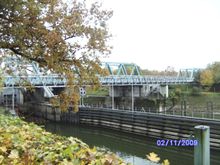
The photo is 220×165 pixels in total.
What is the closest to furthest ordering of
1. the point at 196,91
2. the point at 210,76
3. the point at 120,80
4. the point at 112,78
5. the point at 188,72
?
1. the point at 112,78
2. the point at 120,80
3. the point at 196,91
4. the point at 210,76
5. the point at 188,72

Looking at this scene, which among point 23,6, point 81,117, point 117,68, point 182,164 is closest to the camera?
point 23,6

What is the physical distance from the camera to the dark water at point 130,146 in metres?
17.0

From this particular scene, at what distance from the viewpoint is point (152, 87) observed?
67.2 metres

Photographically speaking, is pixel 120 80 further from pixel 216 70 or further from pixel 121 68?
pixel 216 70

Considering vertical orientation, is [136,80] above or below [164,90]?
above

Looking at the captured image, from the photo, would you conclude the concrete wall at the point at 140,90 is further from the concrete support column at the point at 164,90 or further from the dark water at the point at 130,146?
the dark water at the point at 130,146

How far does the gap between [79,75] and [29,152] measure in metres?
7.44

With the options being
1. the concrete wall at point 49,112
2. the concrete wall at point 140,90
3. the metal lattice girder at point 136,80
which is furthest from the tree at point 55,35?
the concrete wall at point 140,90

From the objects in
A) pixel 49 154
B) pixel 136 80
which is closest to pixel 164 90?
pixel 136 80

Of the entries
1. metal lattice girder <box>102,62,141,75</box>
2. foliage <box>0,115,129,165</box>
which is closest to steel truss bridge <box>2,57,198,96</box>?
metal lattice girder <box>102,62,141,75</box>

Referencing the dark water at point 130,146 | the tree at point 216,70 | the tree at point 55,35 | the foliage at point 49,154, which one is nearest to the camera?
the foliage at point 49,154

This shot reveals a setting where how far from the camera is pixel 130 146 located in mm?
21422

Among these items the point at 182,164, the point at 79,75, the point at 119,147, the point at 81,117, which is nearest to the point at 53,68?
the point at 79,75

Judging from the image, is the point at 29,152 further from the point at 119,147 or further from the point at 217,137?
the point at 119,147
